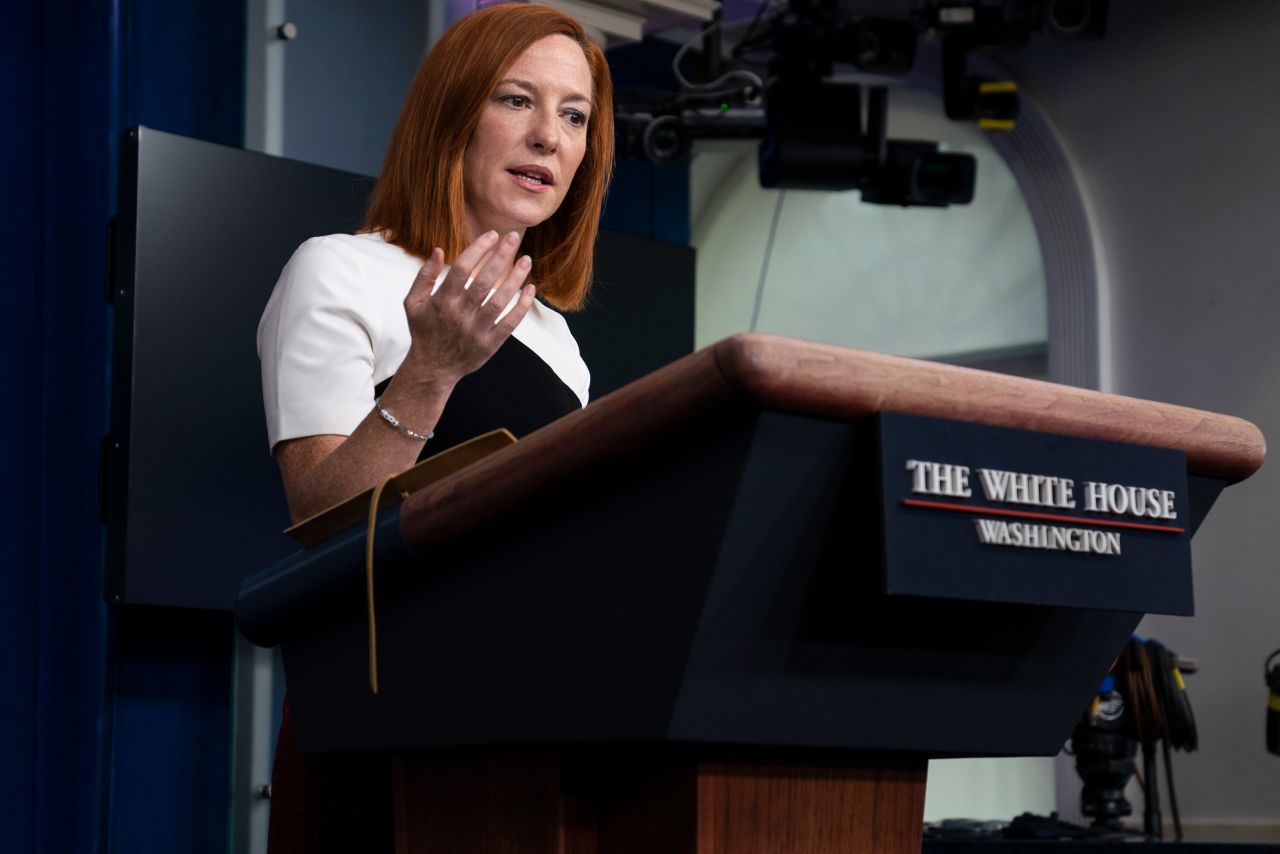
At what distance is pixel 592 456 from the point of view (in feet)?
2.19

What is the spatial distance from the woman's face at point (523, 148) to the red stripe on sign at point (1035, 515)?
1.87 feet

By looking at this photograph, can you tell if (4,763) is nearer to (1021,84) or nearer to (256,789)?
(256,789)

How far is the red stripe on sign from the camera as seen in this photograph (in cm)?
66

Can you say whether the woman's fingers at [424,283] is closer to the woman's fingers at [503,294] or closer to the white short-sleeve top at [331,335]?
the woman's fingers at [503,294]

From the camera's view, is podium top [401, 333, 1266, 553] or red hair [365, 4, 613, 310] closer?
podium top [401, 333, 1266, 553]

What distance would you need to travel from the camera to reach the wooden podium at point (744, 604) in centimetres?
64

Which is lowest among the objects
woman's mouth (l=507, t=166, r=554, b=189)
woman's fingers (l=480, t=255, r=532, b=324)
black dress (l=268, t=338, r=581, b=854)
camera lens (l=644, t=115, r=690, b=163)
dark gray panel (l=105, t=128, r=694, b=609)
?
black dress (l=268, t=338, r=581, b=854)

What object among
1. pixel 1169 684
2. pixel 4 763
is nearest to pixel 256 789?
pixel 4 763

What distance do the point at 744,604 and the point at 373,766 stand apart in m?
0.40

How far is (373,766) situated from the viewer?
3.19 feet

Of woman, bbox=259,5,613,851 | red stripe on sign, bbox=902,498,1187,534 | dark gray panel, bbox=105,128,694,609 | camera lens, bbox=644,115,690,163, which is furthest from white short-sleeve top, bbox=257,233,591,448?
camera lens, bbox=644,115,690,163

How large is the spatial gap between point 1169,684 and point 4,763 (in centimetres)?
261

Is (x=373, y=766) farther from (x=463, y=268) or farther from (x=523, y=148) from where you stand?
(x=523, y=148)

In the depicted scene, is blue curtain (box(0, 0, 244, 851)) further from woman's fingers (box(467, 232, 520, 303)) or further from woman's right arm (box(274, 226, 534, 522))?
woman's fingers (box(467, 232, 520, 303))
